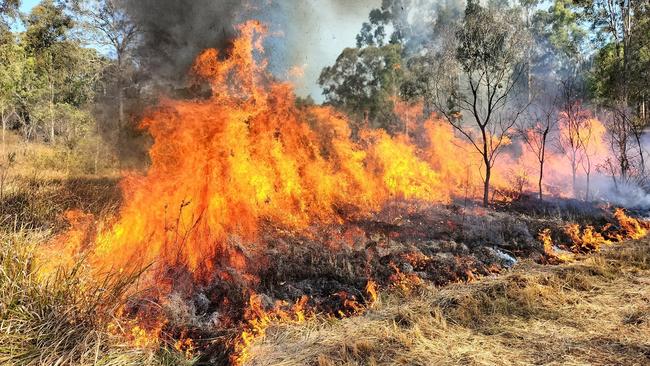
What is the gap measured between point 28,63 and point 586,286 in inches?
974

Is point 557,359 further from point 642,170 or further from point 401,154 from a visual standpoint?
point 642,170

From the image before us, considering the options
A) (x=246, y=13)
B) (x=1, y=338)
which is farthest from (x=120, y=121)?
(x=1, y=338)

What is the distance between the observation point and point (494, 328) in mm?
4340

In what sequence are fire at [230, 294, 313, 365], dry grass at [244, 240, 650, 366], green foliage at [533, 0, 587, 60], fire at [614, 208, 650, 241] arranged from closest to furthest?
dry grass at [244, 240, 650, 366], fire at [230, 294, 313, 365], fire at [614, 208, 650, 241], green foliage at [533, 0, 587, 60]

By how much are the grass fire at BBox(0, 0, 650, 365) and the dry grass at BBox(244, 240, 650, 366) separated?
26 mm

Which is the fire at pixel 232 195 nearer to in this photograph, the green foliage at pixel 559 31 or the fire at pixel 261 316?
the fire at pixel 261 316

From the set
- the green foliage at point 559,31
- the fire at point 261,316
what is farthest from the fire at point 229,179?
the green foliage at point 559,31

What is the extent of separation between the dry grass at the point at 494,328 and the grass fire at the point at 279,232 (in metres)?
0.03

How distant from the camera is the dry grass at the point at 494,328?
378cm

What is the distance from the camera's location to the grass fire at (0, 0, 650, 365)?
12.6 feet

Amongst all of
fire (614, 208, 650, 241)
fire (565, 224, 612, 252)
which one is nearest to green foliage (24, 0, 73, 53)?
fire (565, 224, 612, 252)

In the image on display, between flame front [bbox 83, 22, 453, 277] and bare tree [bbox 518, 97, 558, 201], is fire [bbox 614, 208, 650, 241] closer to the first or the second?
bare tree [bbox 518, 97, 558, 201]

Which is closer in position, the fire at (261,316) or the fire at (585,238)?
the fire at (261,316)

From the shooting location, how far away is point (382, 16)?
1522 inches
